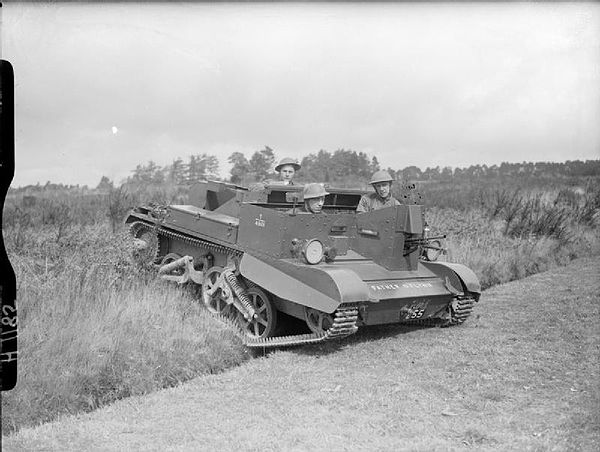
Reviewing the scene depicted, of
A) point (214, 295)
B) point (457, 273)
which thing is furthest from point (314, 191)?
point (457, 273)

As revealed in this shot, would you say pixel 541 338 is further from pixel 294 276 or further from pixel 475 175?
pixel 475 175

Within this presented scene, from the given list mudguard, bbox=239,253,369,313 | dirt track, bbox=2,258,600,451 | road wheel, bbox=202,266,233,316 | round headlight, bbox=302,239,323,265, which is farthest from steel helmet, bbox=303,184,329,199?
dirt track, bbox=2,258,600,451

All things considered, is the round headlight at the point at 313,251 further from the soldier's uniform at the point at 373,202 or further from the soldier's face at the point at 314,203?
the soldier's uniform at the point at 373,202

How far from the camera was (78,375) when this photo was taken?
548cm

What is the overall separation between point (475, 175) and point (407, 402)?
88.6ft

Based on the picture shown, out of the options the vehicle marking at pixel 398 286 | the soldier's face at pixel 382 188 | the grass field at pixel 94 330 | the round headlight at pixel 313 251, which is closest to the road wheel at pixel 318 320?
the round headlight at pixel 313 251

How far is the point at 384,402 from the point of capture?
5117 millimetres

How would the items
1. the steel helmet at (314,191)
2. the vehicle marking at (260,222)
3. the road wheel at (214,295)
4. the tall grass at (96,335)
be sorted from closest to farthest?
the tall grass at (96,335) → the vehicle marking at (260,222) → the steel helmet at (314,191) → the road wheel at (214,295)

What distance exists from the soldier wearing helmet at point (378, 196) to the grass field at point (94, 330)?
→ 2619 millimetres

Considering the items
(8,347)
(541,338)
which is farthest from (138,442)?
(541,338)

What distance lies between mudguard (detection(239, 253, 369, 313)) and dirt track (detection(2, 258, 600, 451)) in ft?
2.04

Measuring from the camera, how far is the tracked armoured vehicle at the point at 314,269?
22.1ft

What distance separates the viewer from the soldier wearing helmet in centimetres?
864

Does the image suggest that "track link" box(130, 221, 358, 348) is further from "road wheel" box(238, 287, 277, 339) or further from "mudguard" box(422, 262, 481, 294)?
"mudguard" box(422, 262, 481, 294)
